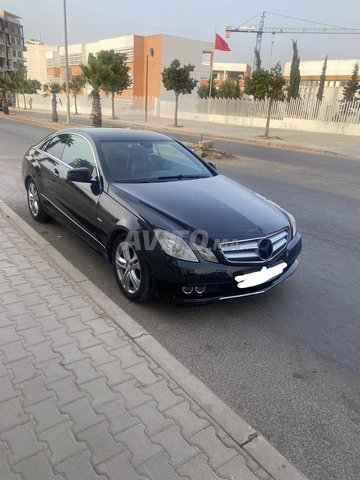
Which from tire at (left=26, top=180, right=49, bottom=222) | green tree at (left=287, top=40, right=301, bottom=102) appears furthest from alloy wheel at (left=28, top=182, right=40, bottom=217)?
green tree at (left=287, top=40, right=301, bottom=102)

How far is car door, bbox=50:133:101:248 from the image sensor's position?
12.8 ft

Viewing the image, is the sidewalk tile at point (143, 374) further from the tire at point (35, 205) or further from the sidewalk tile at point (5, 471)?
the tire at point (35, 205)

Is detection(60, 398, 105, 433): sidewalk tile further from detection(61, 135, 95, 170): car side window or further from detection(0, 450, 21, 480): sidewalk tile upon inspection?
detection(61, 135, 95, 170): car side window

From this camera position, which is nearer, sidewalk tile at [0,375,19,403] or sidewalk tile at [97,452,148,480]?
sidewalk tile at [97,452,148,480]

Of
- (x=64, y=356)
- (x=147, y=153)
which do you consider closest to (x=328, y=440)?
(x=64, y=356)

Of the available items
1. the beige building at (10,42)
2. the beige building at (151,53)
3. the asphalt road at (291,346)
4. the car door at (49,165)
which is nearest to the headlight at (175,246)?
the asphalt road at (291,346)

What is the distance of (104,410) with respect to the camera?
2227mm

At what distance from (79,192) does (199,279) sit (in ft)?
6.00

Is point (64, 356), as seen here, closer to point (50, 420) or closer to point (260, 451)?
point (50, 420)

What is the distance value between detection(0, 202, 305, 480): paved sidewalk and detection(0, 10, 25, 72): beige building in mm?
95298

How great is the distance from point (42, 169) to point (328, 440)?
4.48 m

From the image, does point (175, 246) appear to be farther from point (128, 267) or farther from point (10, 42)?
point (10, 42)

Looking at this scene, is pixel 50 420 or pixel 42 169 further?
pixel 42 169

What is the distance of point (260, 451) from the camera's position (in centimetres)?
201
